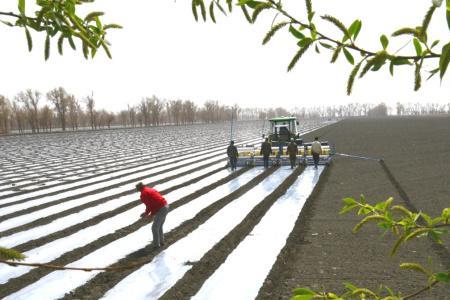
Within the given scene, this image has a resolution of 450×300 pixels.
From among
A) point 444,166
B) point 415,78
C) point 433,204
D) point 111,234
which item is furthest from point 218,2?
point 444,166

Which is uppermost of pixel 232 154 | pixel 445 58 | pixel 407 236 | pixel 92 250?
pixel 445 58

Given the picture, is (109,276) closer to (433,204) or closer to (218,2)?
(218,2)

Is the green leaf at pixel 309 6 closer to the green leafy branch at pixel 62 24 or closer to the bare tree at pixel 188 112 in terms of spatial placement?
the green leafy branch at pixel 62 24

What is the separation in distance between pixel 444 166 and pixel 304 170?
550 centimetres

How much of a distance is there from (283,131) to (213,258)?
15938 millimetres

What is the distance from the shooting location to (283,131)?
69.9 feet

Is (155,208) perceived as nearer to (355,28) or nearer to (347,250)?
(347,250)

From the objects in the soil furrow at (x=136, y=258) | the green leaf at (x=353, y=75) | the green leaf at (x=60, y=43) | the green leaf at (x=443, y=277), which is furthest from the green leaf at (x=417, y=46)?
the soil furrow at (x=136, y=258)

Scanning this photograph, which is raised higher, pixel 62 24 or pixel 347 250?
pixel 62 24

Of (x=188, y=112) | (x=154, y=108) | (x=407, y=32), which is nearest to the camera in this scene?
(x=407, y=32)

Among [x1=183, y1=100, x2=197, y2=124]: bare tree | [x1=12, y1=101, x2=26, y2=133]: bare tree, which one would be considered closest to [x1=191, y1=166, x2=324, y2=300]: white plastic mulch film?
[x1=12, y1=101, x2=26, y2=133]: bare tree

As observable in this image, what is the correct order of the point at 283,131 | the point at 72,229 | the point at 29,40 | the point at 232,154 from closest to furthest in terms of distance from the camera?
the point at 29,40 → the point at 72,229 → the point at 232,154 → the point at 283,131

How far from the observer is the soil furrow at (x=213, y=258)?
4.98m

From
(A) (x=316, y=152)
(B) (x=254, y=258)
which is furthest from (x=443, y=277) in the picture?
(A) (x=316, y=152)
